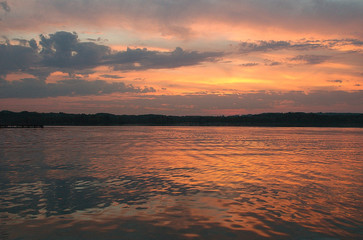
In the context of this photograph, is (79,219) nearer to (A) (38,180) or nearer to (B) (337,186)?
(A) (38,180)

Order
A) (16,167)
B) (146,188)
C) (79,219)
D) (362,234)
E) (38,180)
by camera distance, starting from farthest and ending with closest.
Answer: (16,167) < (38,180) < (146,188) < (79,219) < (362,234)

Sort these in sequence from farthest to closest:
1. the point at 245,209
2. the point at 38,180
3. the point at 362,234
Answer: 1. the point at 38,180
2. the point at 245,209
3. the point at 362,234

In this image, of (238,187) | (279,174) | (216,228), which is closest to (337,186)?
(279,174)

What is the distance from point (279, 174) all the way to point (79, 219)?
51.0 ft

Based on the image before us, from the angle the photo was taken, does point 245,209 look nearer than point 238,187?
Yes

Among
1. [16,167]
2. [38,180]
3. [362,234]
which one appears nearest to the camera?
[362,234]

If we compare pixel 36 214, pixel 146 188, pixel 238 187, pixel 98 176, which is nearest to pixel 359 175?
pixel 238 187

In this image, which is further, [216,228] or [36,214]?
[36,214]

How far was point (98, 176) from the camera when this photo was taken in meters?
21.5

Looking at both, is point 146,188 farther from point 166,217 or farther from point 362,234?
point 362,234

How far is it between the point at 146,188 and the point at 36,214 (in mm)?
6562

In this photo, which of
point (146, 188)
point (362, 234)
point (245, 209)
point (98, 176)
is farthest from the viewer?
point (98, 176)

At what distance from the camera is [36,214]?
12516 mm

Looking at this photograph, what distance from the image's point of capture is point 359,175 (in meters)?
22.5
